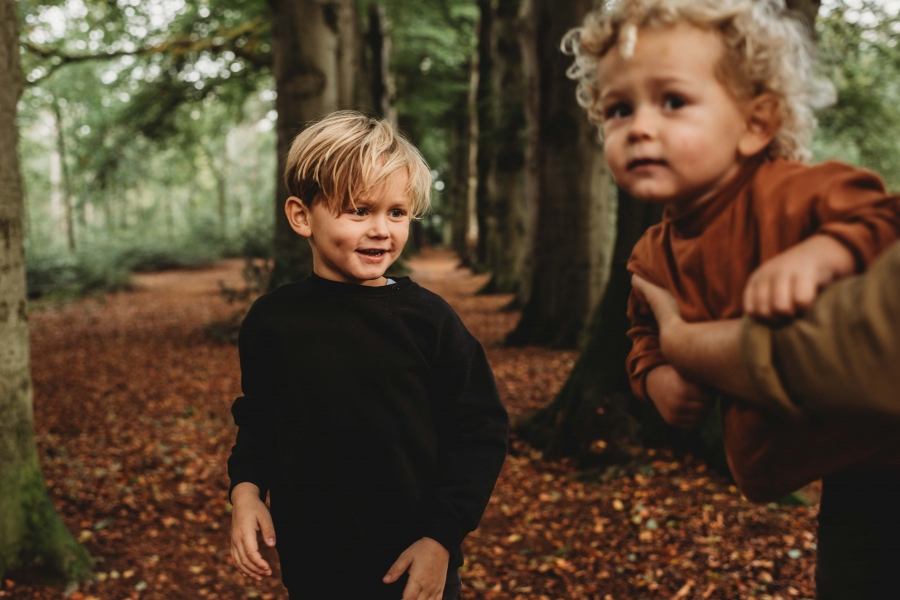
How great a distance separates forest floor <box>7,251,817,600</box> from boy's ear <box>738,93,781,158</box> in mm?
2813

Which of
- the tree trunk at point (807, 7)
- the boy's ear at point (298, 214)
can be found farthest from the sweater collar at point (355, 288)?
Result: the tree trunk at point (807, 7)

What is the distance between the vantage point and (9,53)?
10.7ft

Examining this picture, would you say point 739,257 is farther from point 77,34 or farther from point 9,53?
point 77,34

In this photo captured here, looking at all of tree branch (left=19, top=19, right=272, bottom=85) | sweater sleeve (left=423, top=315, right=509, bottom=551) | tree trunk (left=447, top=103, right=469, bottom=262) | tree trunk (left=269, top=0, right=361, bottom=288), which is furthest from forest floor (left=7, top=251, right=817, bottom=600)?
tree trunk (left=447, top=103, right=469, bottom=262)

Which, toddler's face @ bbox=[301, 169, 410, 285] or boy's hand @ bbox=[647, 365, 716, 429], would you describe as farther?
toddler's face @ bbox=[301, 169, 410, 285]

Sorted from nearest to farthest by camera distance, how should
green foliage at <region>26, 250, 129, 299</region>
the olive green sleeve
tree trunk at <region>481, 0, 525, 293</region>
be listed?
the olive green sleeve < tree trunk at <region>481, 0, 525, 293</region> < green foliage at <region>26, 250, 129, 299</region>

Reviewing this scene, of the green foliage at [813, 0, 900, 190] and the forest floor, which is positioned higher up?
the green foliage at [813, 0, 900, 190]

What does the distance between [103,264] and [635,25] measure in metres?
20.2

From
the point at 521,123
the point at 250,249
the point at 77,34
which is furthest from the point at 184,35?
the point at 521,123

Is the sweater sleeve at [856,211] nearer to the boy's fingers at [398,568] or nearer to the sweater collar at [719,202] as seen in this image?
the sweater collar at [719,202]

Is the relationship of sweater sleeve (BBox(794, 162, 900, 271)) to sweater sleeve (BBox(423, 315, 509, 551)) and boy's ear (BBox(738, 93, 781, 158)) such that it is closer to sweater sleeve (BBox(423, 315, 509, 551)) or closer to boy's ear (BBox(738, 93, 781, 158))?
boy's ear (BBox(738, 93, 781, 158))

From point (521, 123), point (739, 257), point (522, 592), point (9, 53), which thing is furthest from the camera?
point (521, 123)

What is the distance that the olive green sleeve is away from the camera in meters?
0.80

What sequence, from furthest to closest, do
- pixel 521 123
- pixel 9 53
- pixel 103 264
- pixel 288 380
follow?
pixel 103 264 → pixel 521 123 → pixel 9 53 → pixel 288 380
